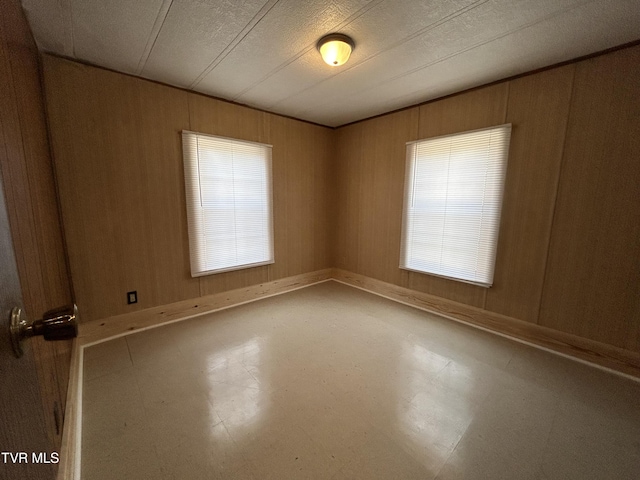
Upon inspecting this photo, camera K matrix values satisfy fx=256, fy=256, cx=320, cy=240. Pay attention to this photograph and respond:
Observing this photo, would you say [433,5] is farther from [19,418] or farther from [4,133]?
[19,418]

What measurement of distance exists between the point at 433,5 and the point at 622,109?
175 cm

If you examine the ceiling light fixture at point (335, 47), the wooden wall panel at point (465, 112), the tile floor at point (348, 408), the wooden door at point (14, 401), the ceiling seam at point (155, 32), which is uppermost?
the ceiling seam at point (155, 32)

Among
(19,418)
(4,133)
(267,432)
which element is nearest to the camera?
(19,418)

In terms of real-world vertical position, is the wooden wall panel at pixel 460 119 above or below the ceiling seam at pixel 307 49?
below

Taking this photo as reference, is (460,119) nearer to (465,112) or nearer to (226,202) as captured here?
(465,112)

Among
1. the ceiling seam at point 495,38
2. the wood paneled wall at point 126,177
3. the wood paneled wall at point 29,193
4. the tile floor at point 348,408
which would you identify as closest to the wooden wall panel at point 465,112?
the ceiling seam at point 495,38

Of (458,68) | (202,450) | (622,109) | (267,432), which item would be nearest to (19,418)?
(202,450)

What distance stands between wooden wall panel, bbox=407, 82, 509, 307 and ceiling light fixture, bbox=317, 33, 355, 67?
4.98 ft

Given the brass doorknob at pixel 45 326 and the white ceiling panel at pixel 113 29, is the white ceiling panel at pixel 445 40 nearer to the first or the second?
the white ceiling panel at pixel 113 29

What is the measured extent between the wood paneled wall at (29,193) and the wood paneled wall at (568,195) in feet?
11.1

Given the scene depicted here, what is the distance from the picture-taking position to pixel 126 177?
98.7 inches

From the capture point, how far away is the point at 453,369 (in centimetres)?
213

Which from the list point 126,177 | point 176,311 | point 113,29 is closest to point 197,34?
point 113,29

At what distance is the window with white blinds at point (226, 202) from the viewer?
2.91 meters
